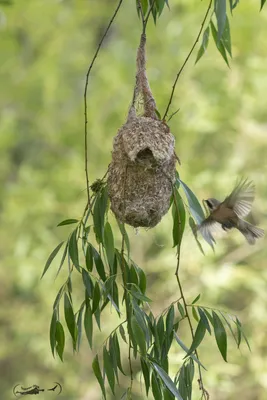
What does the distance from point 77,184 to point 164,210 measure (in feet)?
11.5

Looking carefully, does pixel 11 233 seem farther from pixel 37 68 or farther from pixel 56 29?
pixel 56 29

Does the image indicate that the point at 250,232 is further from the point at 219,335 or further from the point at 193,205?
the point at 219,335

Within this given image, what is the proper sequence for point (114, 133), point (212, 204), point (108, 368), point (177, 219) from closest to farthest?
point (108, 368), point (177, 219), point (212, 204), point (114, 133)

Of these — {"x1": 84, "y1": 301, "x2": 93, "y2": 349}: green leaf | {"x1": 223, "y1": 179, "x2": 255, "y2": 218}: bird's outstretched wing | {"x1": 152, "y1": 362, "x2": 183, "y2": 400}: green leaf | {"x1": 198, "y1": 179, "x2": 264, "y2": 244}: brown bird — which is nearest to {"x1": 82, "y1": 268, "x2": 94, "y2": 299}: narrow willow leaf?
{"x1": 84, "y1": 301, "x2": 93, "y2": 349}: green leaf

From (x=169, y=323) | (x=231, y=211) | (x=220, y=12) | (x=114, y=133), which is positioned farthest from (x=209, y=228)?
(x=114, y=133)

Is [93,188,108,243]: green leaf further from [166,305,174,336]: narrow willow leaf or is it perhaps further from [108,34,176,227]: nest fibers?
[166,305,174,336]: narrow willow leaf

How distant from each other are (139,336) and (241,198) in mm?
647

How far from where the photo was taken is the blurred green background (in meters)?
5.08

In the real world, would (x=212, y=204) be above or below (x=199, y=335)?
above

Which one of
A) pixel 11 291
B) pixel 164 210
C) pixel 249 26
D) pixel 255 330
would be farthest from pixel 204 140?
pixel 164 210

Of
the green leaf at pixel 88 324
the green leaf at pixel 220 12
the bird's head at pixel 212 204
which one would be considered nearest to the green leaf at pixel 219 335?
the green leaf at pixel 88 324

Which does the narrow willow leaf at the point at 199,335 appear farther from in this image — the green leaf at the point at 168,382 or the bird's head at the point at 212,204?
the bird's head at the point at 212,204

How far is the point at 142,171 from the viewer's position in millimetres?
2031

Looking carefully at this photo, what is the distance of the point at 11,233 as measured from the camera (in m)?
6.40
